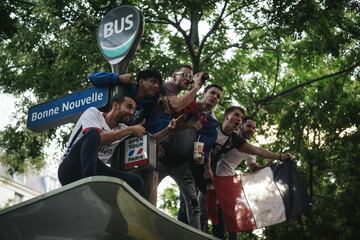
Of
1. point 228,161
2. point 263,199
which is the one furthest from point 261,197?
point 228,161

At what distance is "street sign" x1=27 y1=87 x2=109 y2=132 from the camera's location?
18.6ft

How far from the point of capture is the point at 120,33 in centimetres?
606

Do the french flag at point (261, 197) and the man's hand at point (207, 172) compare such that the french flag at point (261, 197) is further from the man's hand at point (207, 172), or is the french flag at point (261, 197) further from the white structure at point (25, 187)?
the white structure at point (25, 187)

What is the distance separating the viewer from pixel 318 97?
1313 cm

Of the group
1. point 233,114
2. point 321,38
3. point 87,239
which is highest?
point 321,38

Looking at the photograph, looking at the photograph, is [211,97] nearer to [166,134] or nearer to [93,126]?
[166,134]

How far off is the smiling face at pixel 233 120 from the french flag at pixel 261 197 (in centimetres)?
80

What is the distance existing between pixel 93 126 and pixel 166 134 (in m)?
1.05

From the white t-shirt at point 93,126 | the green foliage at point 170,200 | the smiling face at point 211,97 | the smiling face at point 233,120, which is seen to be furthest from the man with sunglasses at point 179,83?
the green foliage at point 170,200

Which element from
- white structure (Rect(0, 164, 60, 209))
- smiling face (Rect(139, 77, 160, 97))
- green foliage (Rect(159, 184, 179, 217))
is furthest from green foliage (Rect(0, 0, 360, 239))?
white structure (Rect(0, 164, 60, 209))

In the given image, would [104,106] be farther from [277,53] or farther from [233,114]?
[277,53]

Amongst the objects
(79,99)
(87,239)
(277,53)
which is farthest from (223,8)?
(87,239)

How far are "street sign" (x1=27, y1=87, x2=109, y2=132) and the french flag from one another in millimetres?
2715

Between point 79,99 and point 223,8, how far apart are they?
7.33m
